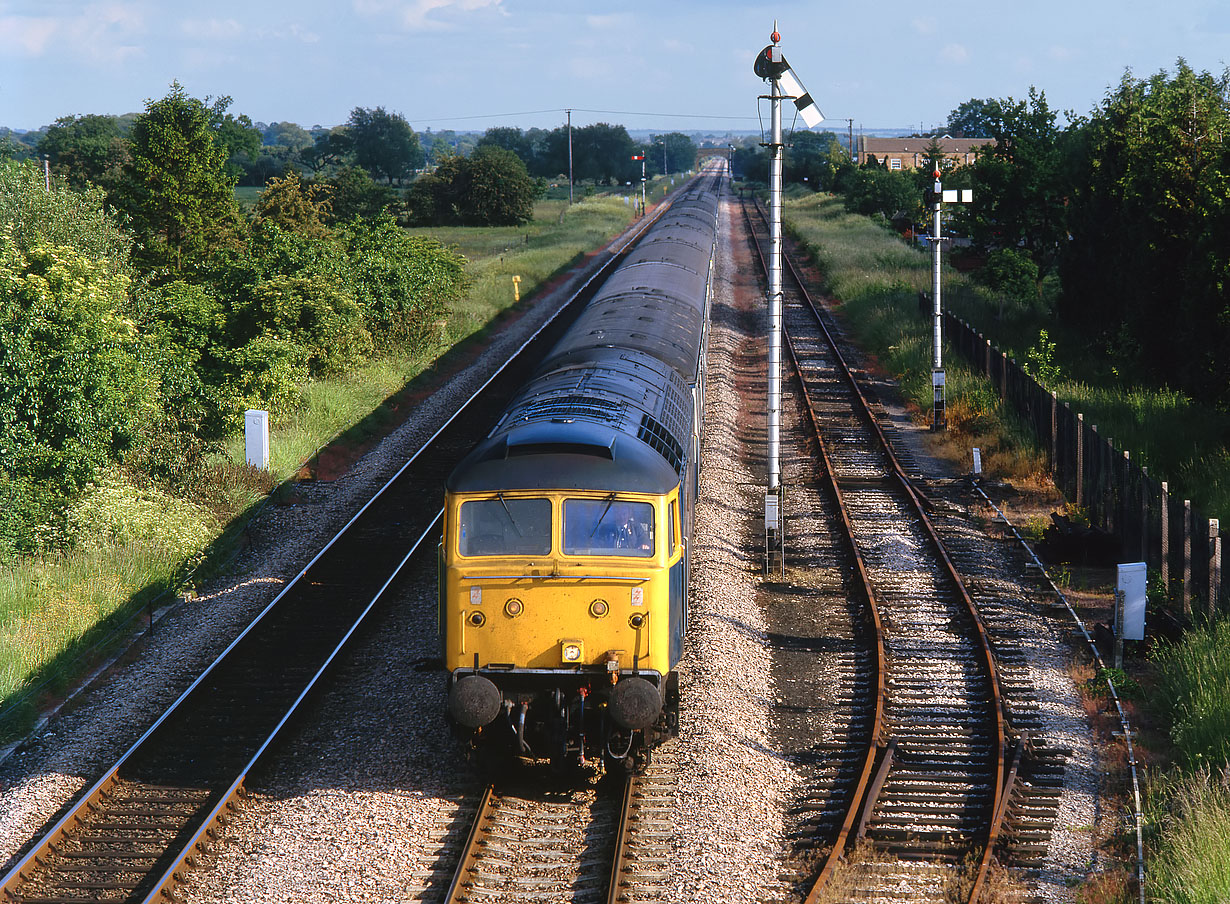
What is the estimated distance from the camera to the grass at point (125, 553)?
42.0 feet

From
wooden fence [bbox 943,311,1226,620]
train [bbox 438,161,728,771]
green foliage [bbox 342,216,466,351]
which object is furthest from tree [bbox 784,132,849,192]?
train [bbox 438,161,728,771]

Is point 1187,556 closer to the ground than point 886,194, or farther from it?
closer to the ground

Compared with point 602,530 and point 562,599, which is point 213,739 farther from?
point 602,530

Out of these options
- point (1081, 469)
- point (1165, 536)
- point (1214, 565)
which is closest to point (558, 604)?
point (1214, 565)

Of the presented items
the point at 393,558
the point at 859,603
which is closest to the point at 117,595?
the point at 393,558

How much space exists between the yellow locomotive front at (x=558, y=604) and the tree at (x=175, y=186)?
3549cm

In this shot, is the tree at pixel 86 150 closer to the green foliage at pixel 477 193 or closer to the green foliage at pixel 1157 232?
the green foliage at pixel 477 193

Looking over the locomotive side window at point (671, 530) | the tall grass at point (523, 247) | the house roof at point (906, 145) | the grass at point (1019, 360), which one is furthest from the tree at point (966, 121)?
the locomotive side window at point (671, 530)

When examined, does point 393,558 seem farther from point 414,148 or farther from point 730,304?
point 414,148

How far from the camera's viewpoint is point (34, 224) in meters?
31.1

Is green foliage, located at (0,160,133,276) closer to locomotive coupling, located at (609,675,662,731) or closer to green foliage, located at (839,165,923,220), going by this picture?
locomotive coupling, located at (609,675,662,731)

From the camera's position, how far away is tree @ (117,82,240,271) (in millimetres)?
42438

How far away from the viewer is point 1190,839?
849cm

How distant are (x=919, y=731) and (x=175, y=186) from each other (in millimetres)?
38874
